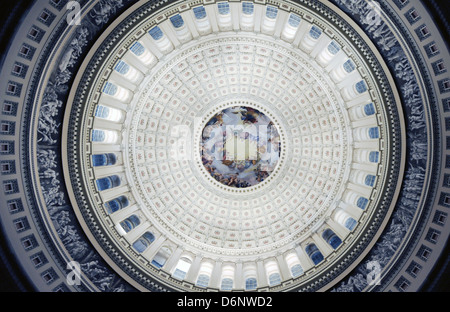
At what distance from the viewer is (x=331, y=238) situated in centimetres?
2500

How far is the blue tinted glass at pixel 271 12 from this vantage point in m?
21.1

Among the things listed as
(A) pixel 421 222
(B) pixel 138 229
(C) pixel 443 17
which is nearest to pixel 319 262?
(A) pixel 421 222

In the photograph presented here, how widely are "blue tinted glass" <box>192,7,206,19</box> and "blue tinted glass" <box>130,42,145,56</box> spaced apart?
4.59 metres

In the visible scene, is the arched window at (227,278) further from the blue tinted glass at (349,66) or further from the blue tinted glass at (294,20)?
the blue tinted glass at (294,20)

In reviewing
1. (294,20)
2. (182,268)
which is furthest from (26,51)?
(182,268)

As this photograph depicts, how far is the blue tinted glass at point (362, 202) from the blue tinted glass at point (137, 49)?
20.3 m

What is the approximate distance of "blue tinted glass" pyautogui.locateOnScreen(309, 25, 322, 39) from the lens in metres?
20.8

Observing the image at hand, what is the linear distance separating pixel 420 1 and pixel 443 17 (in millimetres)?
1467

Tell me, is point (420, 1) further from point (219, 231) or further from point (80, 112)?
point (219, 231)

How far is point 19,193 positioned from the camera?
60.0ft

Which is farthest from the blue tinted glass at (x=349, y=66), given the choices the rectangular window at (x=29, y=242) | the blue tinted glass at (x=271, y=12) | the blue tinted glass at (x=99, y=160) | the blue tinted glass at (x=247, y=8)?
the rectangular window at (x=29, y=242)

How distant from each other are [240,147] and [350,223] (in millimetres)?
12803

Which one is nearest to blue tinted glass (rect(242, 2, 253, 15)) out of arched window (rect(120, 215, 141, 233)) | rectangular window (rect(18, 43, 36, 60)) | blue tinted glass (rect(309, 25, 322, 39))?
blue tinted glass (rect(309, 25, 322, 39))

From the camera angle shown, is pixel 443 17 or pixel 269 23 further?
pixel 269 23
